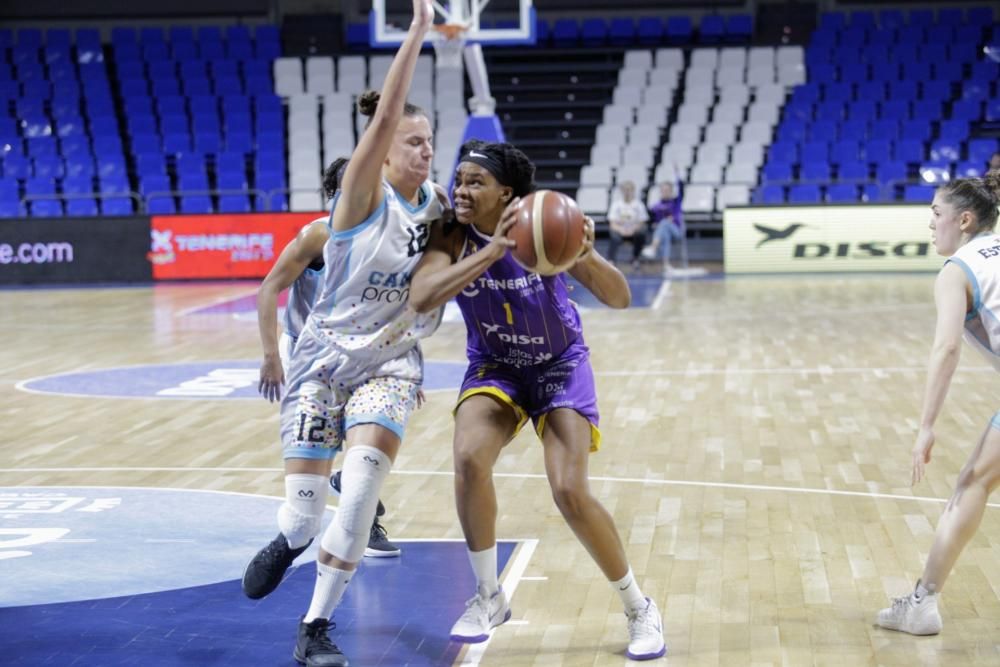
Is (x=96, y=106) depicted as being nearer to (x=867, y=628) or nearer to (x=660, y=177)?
(x=660, y=177)

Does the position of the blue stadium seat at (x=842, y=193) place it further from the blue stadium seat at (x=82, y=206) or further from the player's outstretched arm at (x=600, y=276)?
the player's outstretched arm at (x=600, y=276)

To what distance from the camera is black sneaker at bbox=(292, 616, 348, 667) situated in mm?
4016

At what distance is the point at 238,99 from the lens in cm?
2508

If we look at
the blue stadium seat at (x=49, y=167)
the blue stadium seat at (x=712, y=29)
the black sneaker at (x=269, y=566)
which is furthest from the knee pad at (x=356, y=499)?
the blue stadium seat at (x=712, y=29)

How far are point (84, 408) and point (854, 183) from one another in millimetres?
14495

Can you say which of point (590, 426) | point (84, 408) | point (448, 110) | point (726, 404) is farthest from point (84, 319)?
point (590, 426)

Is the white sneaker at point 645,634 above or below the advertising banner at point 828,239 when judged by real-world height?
above

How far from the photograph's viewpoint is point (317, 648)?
13.3ft

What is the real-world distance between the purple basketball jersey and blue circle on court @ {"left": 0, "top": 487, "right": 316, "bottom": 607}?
1.53 m

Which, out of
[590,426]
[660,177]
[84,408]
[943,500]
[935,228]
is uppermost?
[935,228]

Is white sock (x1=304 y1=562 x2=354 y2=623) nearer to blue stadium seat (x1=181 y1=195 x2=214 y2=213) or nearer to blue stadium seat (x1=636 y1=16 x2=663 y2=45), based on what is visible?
blue stadium seat (x1=181 y1=195 x2=214 y2=213)

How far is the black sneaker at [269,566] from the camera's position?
14.3ft

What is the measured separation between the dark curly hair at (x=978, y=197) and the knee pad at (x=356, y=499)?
→ 1972mm

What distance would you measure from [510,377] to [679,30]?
22.7 metres
